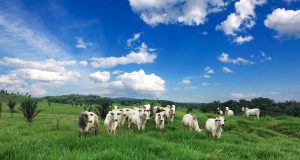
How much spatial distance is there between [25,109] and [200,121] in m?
20.5

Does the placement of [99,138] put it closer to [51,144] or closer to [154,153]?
[51,144]

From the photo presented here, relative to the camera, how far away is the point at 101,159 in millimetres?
10125

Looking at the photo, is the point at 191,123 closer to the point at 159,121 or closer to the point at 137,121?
the point at 159,121

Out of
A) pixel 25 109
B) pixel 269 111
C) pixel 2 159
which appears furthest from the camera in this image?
pixel 269 111

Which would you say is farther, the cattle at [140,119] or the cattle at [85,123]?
the cattle at [140,119]

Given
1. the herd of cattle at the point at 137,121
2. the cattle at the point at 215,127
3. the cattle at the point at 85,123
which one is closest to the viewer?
the cattle at the point at 85,123

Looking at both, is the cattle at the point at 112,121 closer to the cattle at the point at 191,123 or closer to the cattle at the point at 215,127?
the cattle at the point at 191,123

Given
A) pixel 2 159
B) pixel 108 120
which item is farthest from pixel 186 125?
pixel 2 159

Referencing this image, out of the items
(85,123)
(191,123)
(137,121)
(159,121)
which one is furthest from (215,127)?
(85,123)

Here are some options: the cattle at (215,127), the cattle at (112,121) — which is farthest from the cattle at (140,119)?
the cattle at (215,127)

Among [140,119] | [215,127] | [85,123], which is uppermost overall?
[140,119]

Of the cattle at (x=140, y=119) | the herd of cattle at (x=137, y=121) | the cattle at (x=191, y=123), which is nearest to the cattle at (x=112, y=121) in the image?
the herd of cattle at (x=137, y=121)

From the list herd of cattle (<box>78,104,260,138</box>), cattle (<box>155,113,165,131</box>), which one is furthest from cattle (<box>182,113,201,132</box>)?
cattle (<box>155,113,165,131</box>)

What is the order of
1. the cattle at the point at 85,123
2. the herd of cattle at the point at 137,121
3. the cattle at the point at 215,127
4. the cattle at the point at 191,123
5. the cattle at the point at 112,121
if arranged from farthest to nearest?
the cattle at the point at 191,123 < the cattle at the point at 112,121 < the cattle at the point at 215,127 < the herd of cattle at the point at 137,121 < the cattle at the point at 85,123
